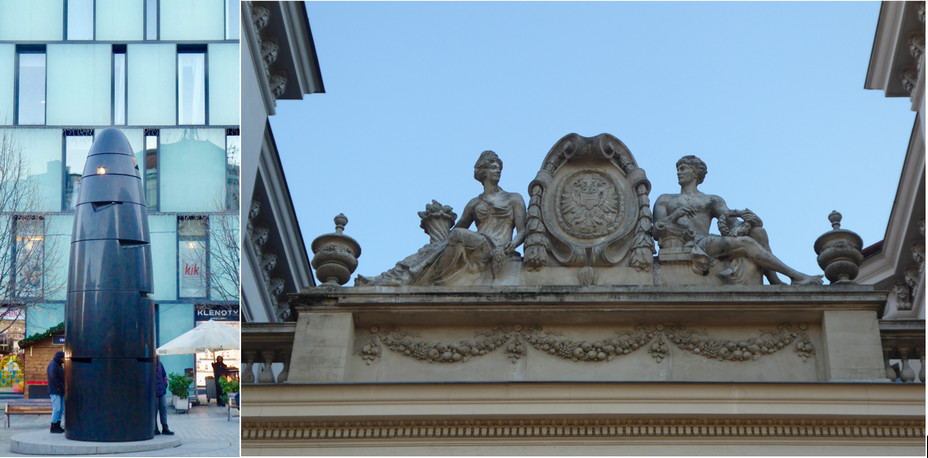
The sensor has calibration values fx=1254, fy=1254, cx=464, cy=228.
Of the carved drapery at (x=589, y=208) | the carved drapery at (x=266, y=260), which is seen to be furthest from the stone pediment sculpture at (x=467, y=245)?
the carved drapery at (x=266, y=260)

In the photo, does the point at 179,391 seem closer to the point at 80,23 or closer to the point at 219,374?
the point at 219,374

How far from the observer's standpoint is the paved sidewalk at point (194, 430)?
17.7 metres

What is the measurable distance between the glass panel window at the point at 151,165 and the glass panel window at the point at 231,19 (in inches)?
144

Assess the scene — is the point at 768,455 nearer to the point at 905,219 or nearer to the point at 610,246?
the point at 610,246

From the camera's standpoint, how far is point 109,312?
1825 cm

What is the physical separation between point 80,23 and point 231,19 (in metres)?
4.39

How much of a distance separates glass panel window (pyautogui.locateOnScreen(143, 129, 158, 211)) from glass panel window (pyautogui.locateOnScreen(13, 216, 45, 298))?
3.73 m

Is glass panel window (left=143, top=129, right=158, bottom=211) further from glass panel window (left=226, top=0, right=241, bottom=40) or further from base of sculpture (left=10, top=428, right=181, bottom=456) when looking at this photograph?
base of sculpture (left=10, top=428, right=181, bottom=456)

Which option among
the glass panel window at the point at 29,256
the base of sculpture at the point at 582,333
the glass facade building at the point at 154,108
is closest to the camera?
the base of sculpture at the point at 582,333

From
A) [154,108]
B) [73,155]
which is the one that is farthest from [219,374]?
[154,108]

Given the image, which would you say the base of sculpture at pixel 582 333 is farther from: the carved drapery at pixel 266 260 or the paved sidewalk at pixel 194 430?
the carved drapery at pixel 266 260

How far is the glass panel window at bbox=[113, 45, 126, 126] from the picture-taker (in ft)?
121


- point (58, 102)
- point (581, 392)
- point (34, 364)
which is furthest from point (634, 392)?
point (58, 102)

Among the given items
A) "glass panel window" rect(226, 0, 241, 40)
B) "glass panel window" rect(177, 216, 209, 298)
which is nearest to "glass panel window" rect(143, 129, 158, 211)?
"glass panel window" rect(177, 216, 209, 298)
